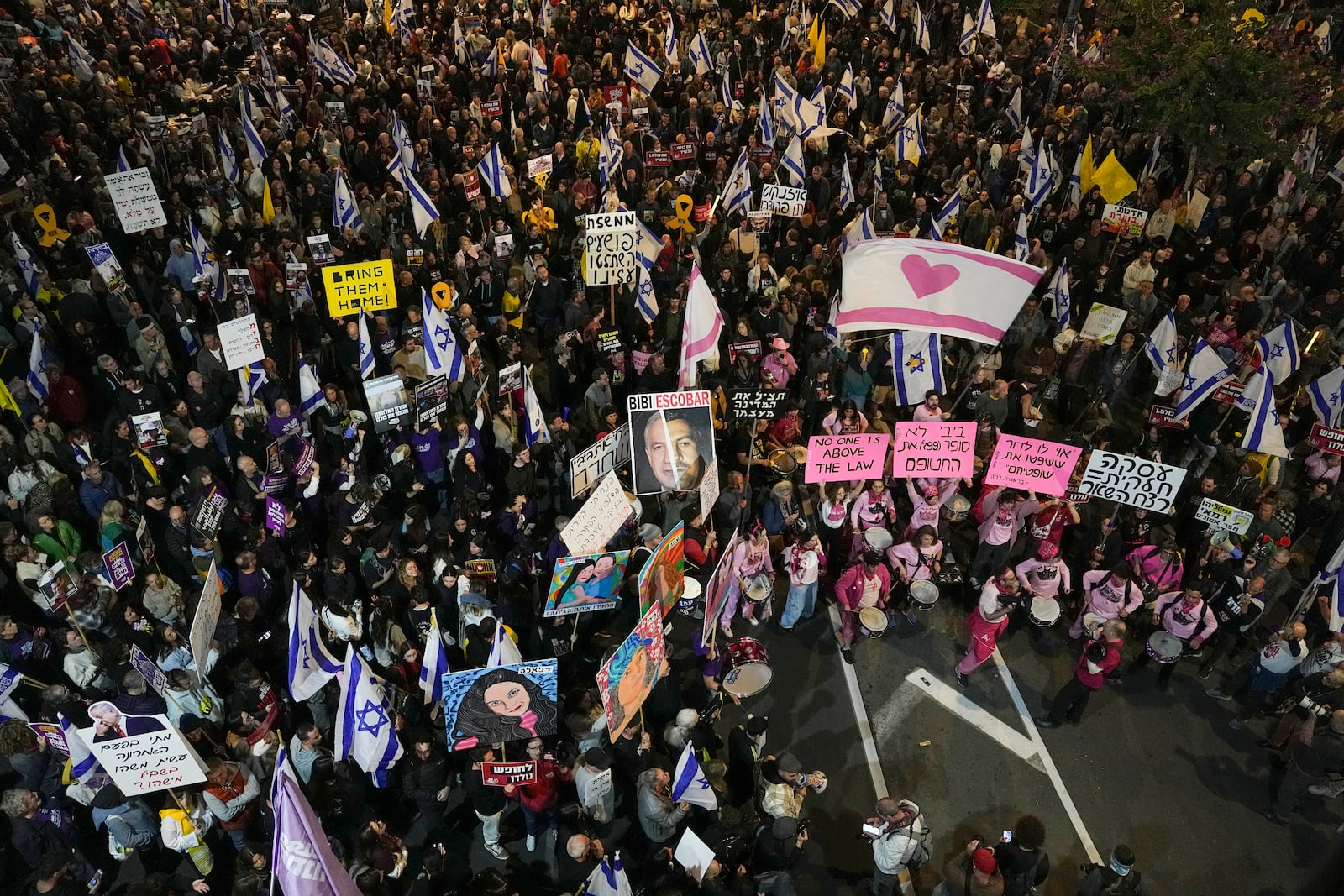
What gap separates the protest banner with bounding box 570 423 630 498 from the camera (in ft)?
34.4

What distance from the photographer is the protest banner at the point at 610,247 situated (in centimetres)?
1338

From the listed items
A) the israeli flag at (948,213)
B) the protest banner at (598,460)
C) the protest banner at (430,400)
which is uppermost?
the israeli flag at (948,213)

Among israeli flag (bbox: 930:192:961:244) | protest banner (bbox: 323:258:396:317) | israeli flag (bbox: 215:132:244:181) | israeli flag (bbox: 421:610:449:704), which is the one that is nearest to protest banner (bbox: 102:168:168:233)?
israeli flag (bbox: 215:132:244:181)

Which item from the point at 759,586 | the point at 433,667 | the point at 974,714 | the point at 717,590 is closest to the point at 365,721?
the point at 433,667

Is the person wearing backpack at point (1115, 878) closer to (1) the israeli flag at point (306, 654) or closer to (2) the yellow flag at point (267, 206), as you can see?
(1) the israeli flag at point (306, 654)

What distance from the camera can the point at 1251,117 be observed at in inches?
693

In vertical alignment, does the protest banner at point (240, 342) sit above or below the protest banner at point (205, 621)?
above

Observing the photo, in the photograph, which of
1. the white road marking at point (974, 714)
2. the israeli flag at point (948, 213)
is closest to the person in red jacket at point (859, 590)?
the white road marking at point (974, 714)

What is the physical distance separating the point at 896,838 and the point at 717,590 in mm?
2975

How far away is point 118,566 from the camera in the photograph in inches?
368

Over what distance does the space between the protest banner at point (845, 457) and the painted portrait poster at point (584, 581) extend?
109 inches

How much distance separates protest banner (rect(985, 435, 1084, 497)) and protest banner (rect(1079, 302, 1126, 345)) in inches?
168

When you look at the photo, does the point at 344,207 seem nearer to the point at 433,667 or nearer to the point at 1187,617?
the point at 433,667

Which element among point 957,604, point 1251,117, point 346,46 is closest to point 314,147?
point 346,46
